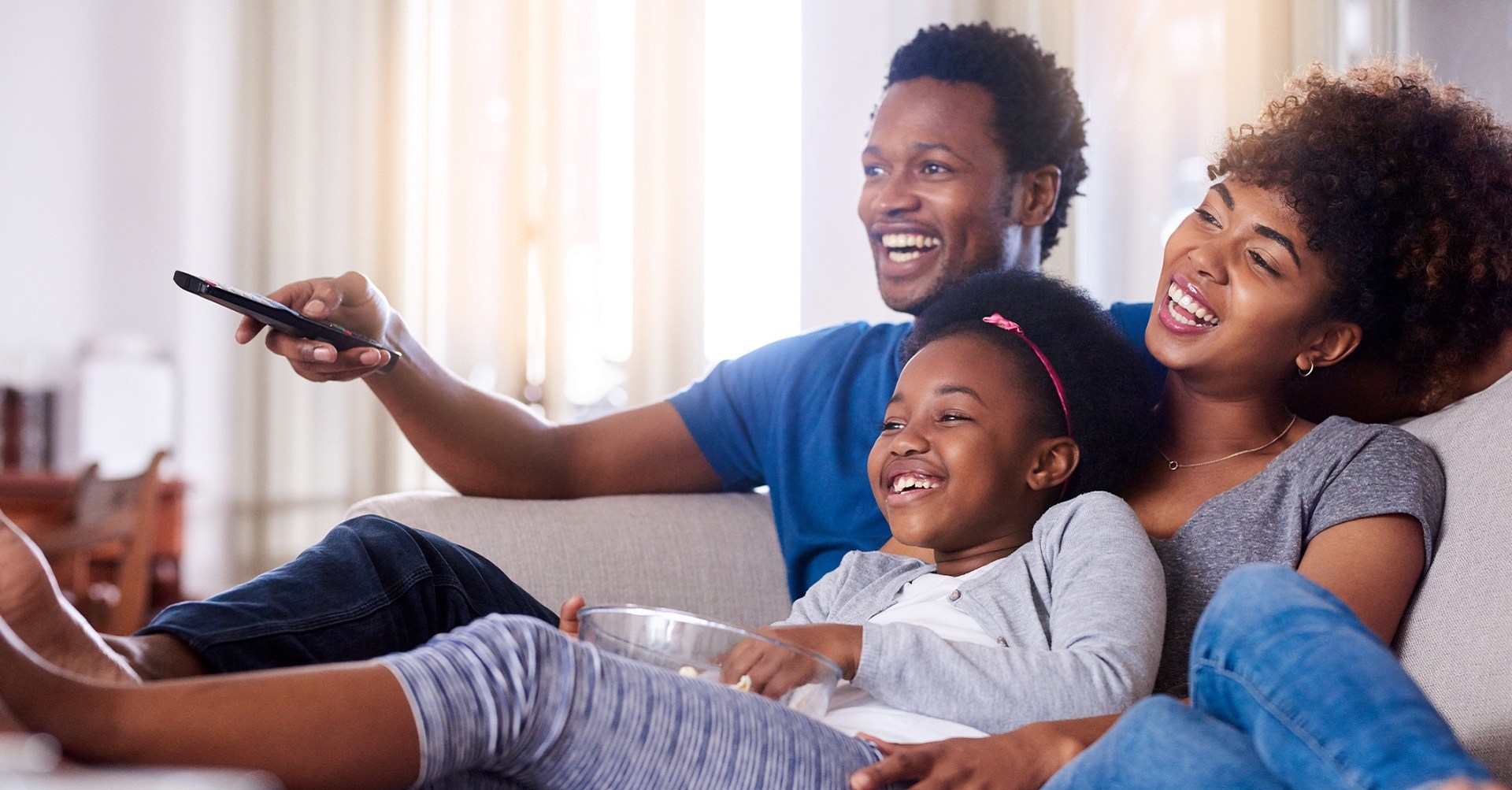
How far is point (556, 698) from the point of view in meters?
0.76

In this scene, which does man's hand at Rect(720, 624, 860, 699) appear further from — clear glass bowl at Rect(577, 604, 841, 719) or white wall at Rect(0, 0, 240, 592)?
white wall at Rect(0, 0, 240, 592)

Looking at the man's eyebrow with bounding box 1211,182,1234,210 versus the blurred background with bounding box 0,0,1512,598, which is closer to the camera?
the man's eyebrow with bounding box 1211,182,1234,210

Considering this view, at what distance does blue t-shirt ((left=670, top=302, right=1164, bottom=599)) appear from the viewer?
159cm

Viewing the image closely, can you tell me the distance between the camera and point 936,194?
5.97 ft

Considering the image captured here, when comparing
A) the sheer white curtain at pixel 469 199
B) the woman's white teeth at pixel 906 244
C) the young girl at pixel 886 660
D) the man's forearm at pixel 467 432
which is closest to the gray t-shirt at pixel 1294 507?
the young girl at pixel 886 660

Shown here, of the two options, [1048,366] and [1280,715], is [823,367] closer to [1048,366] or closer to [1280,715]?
[1048,366]

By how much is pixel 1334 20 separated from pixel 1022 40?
2.10m

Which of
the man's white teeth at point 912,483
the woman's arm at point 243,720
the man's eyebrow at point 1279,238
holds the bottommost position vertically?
the woman's arm at point 243,720

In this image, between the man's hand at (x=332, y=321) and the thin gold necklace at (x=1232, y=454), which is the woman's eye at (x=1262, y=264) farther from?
the man's hand at (x=332, y=321)

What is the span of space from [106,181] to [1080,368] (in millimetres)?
3559

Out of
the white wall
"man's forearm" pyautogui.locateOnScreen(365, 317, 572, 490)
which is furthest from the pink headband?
the white wall

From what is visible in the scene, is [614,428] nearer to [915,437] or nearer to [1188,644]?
[915,437]

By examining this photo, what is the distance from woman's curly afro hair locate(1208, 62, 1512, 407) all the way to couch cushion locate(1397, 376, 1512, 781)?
0.11 m

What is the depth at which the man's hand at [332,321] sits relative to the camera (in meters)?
1.35
